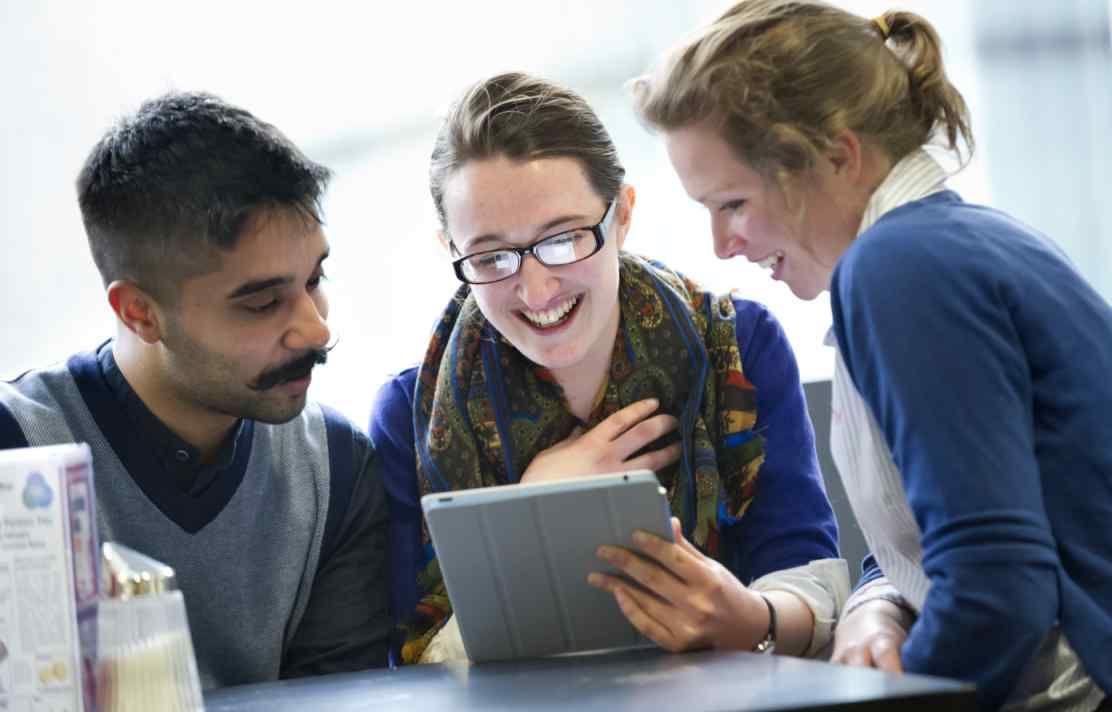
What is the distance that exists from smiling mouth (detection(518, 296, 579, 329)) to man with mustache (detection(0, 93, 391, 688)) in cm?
26

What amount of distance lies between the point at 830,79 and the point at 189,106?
0.81 m

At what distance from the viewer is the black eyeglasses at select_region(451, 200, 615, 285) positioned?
5.33 feet

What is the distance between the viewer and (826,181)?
1.26 metres

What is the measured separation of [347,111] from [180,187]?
3.75 ft

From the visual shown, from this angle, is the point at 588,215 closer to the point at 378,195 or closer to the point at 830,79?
the point at 830,79

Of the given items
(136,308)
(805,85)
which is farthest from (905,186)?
(136,308)

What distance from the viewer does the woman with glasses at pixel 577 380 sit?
1631 mm

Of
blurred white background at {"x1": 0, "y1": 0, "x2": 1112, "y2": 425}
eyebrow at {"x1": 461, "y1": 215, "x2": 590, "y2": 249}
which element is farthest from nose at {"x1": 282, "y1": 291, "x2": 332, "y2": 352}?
blurred white background at {"x1": 0, "y1": 0, "x2": 1112, "y2": 425}

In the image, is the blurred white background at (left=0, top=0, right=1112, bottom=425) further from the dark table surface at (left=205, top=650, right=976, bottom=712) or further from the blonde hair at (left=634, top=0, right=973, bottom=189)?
the dark table surface at (left=205, top=650, right=976, bottom=712)

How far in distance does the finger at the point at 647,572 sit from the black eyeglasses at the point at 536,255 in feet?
1.63

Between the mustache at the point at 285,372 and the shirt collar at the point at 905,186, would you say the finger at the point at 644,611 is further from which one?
the mustache at the point at 285,372

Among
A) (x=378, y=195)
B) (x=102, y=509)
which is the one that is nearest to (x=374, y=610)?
(x=102, y=509)

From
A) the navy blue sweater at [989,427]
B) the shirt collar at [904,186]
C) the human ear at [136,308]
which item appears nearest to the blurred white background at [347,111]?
the human ear at [136,308]

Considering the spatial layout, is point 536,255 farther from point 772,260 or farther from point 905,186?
point 905,186
